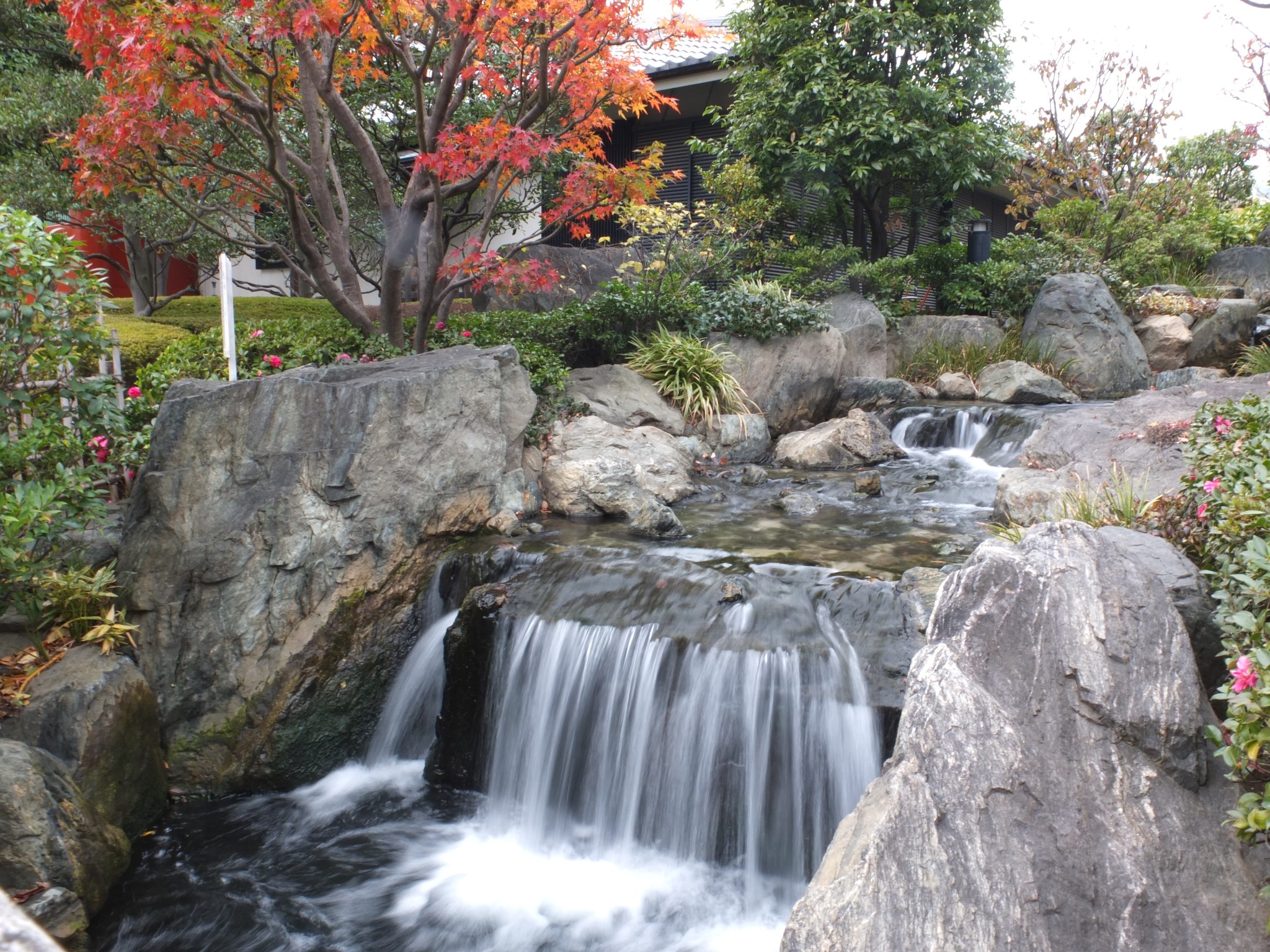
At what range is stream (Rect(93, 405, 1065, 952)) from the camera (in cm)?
454

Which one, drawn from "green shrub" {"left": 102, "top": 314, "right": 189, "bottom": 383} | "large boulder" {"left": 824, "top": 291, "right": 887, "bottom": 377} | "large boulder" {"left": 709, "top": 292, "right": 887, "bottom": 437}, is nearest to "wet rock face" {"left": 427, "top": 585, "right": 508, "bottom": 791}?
"green shrub" {"left": 102, "top": 314, "right": 189, "bottom": 383}

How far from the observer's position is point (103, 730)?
5.15 metres

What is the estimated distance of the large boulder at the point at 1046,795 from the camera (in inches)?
110

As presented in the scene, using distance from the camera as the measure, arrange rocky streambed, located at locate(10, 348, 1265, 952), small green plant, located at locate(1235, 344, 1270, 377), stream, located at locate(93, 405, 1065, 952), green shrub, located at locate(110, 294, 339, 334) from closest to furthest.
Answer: rocky streambed, located at locate(10, 348, 1265, 952), stream, located at locate(93, 405, 1065, 952), small green plant, located at locate(1235, 344, 1270, 377), green shrub, located at locate(110, 294, 339, 334)

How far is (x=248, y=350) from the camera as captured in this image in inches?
347

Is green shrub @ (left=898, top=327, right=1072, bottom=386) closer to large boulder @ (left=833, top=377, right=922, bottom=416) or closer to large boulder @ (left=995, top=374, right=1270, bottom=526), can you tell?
large boulder @ (left=833, top=377, right=922, bottom=416)

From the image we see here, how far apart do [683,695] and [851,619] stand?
1.16 m

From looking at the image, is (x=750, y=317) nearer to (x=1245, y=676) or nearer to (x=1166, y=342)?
(x=1166, y=342)

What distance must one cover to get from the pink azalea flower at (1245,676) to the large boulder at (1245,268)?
58.8 ft

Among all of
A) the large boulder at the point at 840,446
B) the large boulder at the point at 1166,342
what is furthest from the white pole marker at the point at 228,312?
the large boulder at the point at 1166,342

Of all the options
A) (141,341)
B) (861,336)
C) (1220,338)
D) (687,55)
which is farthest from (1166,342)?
(141,341)

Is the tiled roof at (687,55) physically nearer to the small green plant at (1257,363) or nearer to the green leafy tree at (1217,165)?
the small green plant at (1257,363)

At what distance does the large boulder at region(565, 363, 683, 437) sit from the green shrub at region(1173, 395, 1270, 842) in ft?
20.2

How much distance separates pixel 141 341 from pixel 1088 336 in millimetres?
13632
